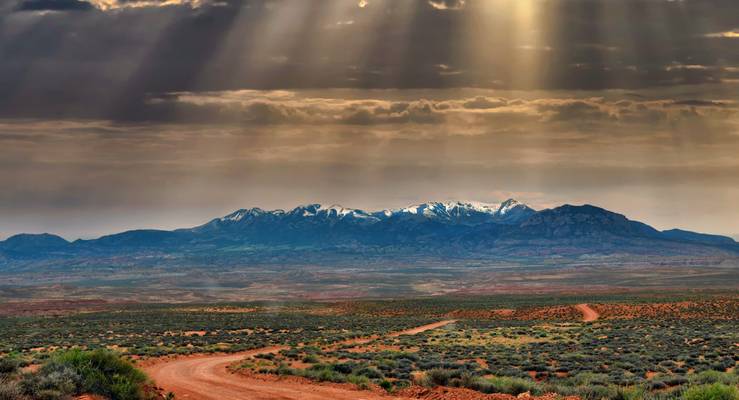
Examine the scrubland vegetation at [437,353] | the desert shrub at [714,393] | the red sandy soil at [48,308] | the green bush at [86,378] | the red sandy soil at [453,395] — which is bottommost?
the red sandy soil at [48,308]

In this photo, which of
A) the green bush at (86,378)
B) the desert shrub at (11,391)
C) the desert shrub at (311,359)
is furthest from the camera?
the desert shrub at (311,359)

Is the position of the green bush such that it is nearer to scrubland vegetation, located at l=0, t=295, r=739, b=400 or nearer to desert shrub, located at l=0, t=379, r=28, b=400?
scrubland vegetation, located at l=0, t=295, r=739, b=400

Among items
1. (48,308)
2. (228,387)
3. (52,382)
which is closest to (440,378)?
(228,387)

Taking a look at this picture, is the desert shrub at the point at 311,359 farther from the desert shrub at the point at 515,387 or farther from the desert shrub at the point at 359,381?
the desert shrub at the point at 515,387

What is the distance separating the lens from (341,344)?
4556 cm

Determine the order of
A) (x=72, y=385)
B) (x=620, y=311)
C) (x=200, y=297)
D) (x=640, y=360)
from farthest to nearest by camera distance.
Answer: (x=200, y=297) < (x=620, y=311) < (x=640, y=360) < (x=72, y=385)

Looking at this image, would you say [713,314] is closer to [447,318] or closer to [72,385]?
[447,318]

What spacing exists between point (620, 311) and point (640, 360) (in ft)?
155

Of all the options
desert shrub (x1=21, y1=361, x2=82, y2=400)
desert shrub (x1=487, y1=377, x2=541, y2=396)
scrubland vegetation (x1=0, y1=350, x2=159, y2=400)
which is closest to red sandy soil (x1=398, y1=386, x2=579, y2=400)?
desert shrub (x1=487, y1=377, x2=541, y2=396)

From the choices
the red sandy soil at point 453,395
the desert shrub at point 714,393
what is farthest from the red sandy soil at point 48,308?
the desert shrub at point 714,393

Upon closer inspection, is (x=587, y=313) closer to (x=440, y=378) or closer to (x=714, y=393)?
(x=440, y=378)

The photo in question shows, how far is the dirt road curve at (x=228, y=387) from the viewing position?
22453 mm

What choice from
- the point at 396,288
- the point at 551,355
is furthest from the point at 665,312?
the point at 396,288

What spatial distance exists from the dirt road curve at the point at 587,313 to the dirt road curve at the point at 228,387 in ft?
158
